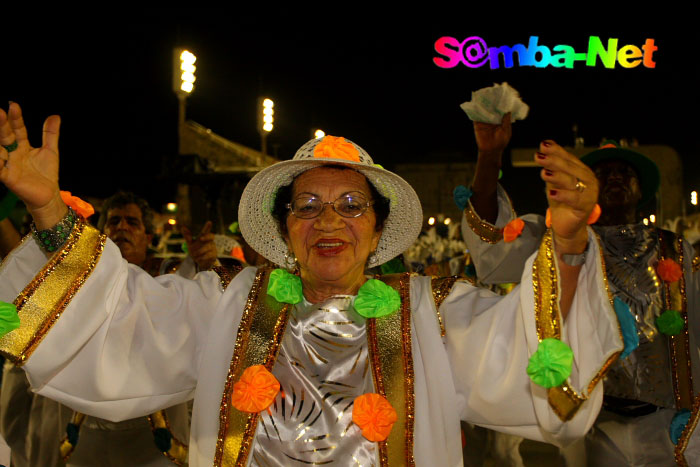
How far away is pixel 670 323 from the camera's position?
354cm

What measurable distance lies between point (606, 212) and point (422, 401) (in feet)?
7.40

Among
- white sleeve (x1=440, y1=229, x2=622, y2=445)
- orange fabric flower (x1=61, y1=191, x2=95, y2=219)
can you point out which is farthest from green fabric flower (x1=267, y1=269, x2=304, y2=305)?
orange fabric flower (x1=61, y1=191, x2=95, y2=219)

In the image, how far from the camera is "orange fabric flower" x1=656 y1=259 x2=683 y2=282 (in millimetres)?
3623

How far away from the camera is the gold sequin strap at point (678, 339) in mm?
3500

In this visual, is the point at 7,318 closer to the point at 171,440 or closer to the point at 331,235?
the point at 331,235

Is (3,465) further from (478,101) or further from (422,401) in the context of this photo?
(478,101)

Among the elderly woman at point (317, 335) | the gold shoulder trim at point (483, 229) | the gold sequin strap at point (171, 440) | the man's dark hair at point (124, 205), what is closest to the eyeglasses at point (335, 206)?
the elderly woman at point (317, 335)

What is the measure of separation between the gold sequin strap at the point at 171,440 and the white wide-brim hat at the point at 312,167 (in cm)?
160

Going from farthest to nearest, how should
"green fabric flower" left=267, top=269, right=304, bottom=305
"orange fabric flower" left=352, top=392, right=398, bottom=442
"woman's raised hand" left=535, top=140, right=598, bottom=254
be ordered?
"green fabric flower" left=267, top=269, right=304, bottom=305 → "orange fabric flower" left=352, top=392, right=398, bottom=442 → "woman's raised hand" left=535, top=140, right=598, bottom=254

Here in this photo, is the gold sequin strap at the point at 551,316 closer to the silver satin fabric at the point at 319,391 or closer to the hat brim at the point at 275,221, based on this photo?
the silver satin fabric at the point at 319,391

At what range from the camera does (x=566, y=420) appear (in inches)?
74.4

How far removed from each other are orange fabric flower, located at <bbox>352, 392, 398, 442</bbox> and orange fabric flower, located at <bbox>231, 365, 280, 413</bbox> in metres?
0.29

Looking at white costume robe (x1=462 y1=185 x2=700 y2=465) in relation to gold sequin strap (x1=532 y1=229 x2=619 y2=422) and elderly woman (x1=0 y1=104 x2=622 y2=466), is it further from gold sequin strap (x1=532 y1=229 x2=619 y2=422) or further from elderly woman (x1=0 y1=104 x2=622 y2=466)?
gold sequin strap (x1=532 y1=229 x2=619 y2=422)

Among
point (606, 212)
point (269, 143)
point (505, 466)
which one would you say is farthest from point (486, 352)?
point (269, 143)
